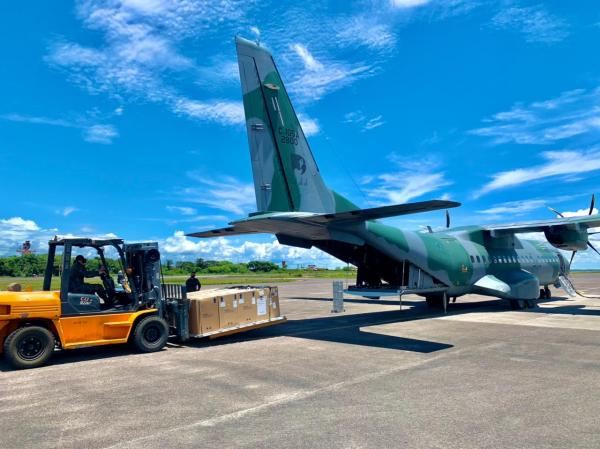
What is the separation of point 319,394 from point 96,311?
602 cm

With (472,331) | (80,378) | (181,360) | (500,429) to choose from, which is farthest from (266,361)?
(472,331)

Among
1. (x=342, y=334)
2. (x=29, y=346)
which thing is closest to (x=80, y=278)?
(x=29, y=346)

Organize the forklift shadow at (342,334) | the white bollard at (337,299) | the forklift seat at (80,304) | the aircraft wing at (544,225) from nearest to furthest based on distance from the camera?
the forklift seat at (80,304), the forklift shadow at (342,334), the aircraft wing at (544,225), the white bollard at (337,299)

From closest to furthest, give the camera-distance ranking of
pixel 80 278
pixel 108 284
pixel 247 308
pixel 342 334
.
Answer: pixel 80 278 < pixel 108 284 < pixel 247 308 < pixel 342 334

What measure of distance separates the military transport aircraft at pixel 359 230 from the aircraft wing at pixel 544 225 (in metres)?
0.04

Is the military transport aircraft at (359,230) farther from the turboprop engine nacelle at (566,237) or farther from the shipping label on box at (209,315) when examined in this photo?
the shipping label on box at (209,315)

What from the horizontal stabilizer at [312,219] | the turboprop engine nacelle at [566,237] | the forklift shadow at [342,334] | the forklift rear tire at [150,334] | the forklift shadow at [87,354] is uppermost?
the horizontal stabilizer at [312,219]

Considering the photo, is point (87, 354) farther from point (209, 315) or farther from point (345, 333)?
point (345, 333)

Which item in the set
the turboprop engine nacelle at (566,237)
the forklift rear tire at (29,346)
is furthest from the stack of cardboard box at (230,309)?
the turboprop engine nacelle at (566,237)

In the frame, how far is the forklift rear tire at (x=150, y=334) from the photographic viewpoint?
35.3ft

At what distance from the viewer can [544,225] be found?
19922 mm

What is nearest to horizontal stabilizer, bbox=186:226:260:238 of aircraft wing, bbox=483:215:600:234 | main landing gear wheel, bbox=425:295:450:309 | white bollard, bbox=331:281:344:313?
white bollard, bbox=331:281:344:313

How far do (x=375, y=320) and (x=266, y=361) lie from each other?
8194 mm

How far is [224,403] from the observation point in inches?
264
